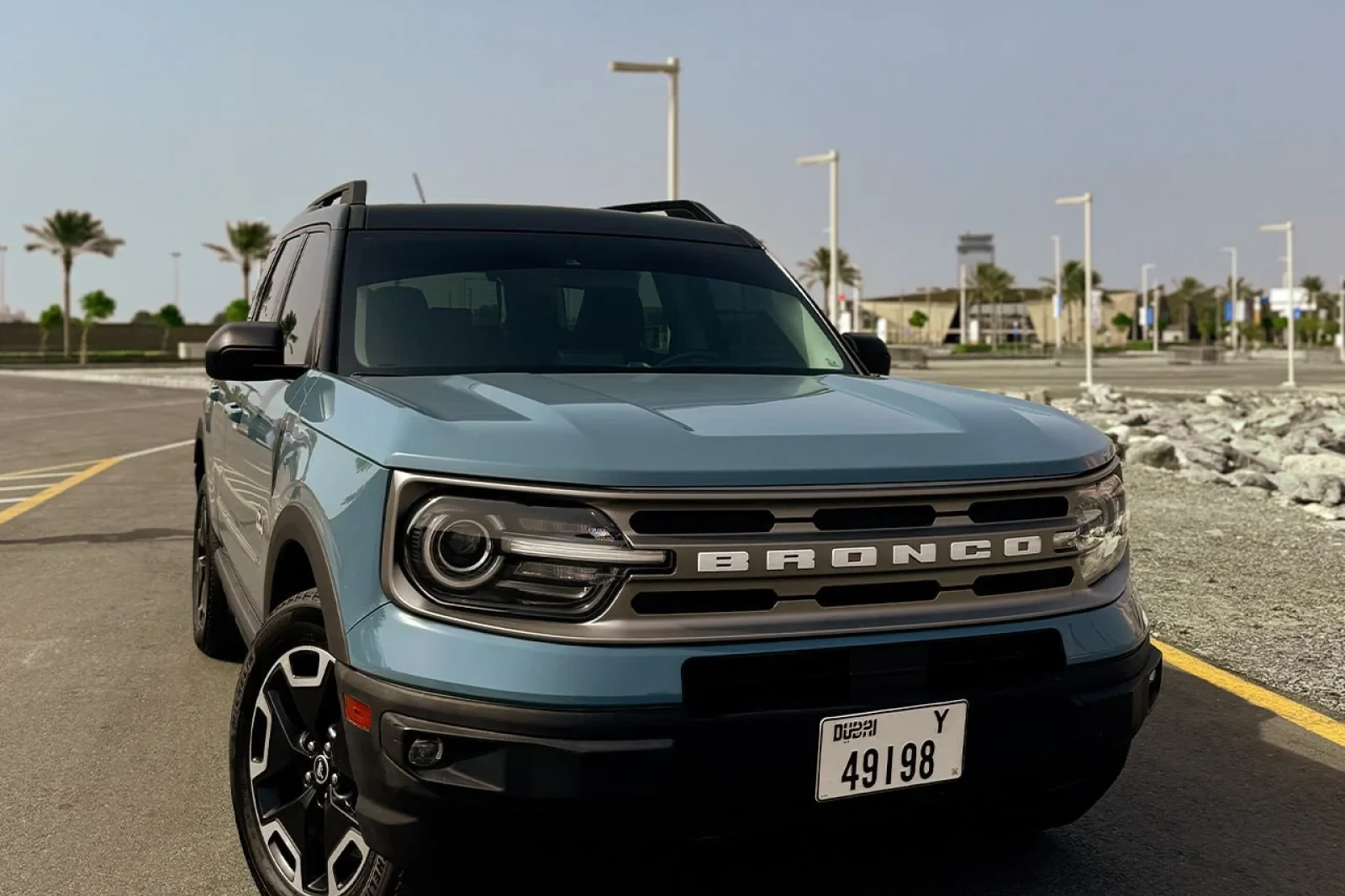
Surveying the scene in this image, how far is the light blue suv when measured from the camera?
254 centimetres

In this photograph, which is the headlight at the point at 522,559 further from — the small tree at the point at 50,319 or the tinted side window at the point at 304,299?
the small tree at the point at 50,319

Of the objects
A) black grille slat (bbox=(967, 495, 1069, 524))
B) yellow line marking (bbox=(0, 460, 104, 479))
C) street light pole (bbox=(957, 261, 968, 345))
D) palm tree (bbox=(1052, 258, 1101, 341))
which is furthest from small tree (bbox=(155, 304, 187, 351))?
black grille slat (bbox=(967, 495, 1069, 524))

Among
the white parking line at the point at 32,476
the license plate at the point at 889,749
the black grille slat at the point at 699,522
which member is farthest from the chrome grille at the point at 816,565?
the white parking line at the point at 32,476

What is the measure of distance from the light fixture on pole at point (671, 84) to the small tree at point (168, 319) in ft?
271

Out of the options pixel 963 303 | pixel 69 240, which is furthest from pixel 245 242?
pixel 963 303

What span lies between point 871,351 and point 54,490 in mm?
9893

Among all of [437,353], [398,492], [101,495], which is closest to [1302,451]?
[101,495]

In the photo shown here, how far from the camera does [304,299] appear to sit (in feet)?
14.6

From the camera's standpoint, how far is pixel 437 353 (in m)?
3.89

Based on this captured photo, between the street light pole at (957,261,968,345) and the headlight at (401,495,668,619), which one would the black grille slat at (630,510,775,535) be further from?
the street light pole at (957,261,968,345)

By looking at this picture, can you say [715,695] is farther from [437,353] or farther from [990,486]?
[437,353]

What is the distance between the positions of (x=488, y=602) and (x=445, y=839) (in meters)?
0.46

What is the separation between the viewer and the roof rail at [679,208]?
207 inches

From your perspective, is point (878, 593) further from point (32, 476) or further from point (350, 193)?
point (32, 476)
